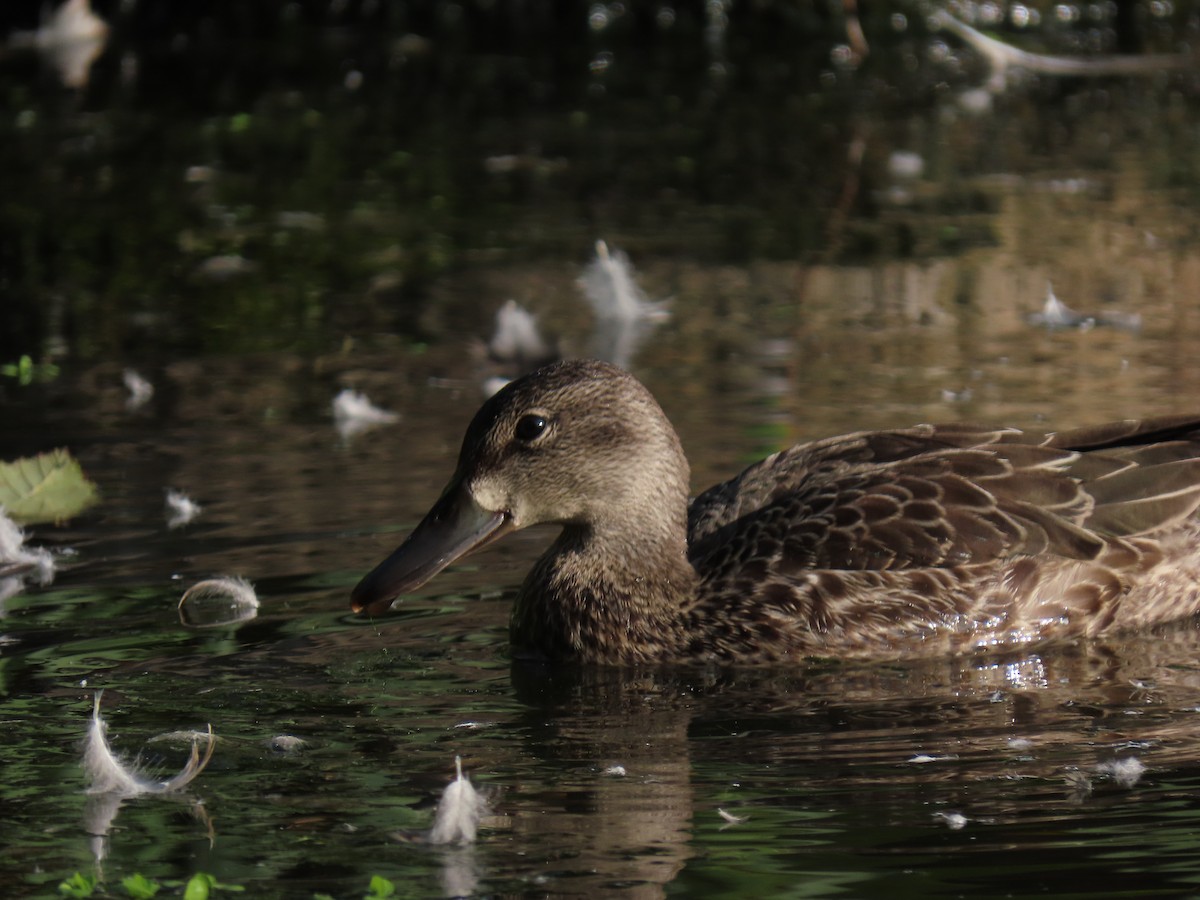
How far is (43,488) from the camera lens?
8391mm

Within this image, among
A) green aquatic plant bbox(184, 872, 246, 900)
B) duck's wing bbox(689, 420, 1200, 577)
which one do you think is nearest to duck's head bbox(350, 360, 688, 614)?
duck's wing bbox(689, 420, 1200, 577)

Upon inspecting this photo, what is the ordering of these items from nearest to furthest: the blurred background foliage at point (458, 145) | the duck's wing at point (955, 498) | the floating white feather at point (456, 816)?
the floating white feather at point (456, 816) → the duck's wing at point (955, 498) → the blurred background foliage at point (458, 145)

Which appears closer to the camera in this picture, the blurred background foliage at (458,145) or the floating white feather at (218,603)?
the floating white feather at (218,603)

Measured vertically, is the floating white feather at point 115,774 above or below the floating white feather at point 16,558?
above

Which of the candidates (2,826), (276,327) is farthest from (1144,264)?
(2,826)

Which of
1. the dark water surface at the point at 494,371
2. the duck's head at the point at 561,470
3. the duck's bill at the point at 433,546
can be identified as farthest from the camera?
the duck's head at the point at 561,470

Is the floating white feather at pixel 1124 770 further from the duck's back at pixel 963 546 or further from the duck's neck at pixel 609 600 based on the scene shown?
the duck's neck at pixel 609 600

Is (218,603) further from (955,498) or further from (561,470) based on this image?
(955,498)

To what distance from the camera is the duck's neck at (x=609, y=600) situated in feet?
23.2

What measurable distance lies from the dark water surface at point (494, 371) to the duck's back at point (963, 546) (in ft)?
0.57

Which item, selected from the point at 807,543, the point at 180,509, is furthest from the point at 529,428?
the point at 180,509

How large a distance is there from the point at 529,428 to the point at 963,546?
4.89 ft

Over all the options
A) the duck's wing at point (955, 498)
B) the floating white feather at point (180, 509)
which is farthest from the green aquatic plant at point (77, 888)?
the floating white feather at point (180, 509)

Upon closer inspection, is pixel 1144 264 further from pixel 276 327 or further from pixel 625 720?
pixel 625 720
